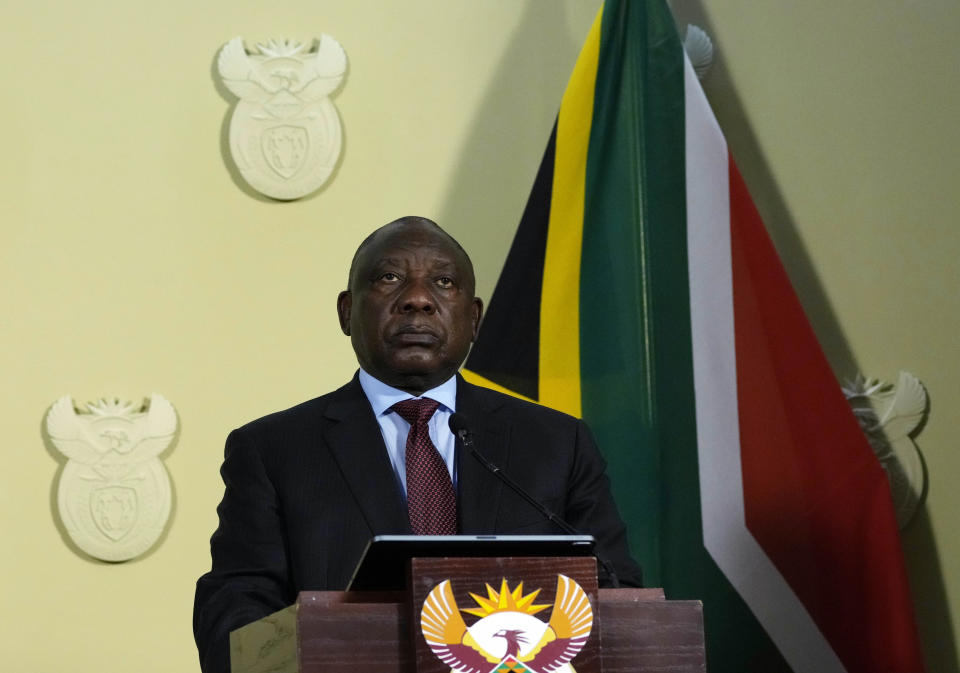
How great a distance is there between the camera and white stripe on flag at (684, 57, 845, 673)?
3.80 metres

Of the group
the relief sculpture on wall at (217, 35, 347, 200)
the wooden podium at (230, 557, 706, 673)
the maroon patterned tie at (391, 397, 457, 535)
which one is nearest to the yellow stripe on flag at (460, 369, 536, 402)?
the relief sculpture on wall at (217, 35, 347, 200)

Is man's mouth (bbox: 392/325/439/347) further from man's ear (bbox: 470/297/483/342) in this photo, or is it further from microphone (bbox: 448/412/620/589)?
microphone (bbox: 448/412/620/589)

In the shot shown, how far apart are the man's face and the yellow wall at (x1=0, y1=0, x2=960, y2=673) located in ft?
6.22

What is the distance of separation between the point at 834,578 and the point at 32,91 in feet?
10.2

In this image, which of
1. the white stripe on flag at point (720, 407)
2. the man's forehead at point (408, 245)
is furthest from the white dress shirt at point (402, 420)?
the white stripe on flag at point (720, 407)

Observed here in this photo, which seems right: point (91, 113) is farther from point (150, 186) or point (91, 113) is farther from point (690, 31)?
point (690, 31)

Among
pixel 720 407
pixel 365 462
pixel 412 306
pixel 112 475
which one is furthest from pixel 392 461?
pixel 112 475

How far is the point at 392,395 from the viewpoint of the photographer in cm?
261

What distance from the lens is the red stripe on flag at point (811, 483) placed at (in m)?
3.80

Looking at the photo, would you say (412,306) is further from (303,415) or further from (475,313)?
(303,415)

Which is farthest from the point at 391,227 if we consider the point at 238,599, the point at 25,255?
the point at 25,255

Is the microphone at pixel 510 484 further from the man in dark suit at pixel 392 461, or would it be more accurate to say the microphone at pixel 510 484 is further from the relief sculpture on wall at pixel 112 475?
the relief sculpture on wall at pixel 112 475

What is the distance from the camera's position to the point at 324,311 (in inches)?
186

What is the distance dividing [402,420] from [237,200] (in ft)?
7.66
